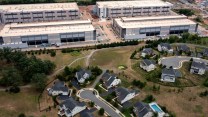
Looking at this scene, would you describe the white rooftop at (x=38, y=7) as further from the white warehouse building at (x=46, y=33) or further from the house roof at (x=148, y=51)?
the house roof at (x=148, y=51)

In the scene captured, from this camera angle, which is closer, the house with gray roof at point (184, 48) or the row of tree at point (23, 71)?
the row of tree at point (23, 71)

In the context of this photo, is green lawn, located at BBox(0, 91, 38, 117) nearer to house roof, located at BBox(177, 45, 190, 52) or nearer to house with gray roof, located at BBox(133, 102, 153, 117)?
house with gray roof, located at BBox(133, 102, 153, 117)

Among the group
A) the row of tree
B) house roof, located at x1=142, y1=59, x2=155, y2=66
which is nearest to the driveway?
house roof, located at x1=142, y1=59, x2=155, y2=66

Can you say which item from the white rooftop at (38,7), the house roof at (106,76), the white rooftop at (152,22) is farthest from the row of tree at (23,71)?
the white rooftop at (38,7)

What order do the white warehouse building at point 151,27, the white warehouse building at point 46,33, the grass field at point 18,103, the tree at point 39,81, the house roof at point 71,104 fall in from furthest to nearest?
the white warehouse building at point 151,27 < the white warehouse building at point 46,33 < the tree at point 39,81 < the grass field at point 18,103 < the house roof at point 71,104

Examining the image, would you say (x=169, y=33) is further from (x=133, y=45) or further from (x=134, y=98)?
(x=134, y=98)
